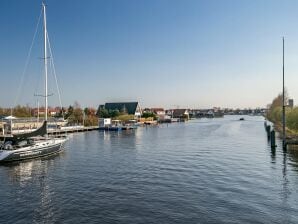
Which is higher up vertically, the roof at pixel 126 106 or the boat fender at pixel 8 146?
the roof at pixel 126 106

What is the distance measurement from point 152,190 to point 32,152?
2454cm

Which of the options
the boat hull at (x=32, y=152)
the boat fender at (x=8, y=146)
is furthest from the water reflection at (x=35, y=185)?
the boat fender at (x=8, y=146)

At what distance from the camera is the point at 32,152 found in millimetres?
46406

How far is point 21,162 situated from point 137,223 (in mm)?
28711

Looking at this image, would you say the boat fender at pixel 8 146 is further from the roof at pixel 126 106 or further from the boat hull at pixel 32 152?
the roof at pixel 126 106

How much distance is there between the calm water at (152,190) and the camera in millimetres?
21688

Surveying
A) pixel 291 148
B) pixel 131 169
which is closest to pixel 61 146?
pixel 131 169

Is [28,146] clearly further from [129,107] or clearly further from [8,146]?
[129,107]

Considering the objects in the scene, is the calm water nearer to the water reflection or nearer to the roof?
the water reflection

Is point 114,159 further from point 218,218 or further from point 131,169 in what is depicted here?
point 218,218

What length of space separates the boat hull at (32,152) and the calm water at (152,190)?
1.64 metres

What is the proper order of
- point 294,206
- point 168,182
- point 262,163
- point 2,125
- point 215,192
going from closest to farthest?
point 294,206, point 215,192, point 168,182, point 262,163, point 2,125

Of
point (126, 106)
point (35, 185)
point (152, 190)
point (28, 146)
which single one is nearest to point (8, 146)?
point (28, 146)

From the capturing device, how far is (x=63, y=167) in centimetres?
4031
